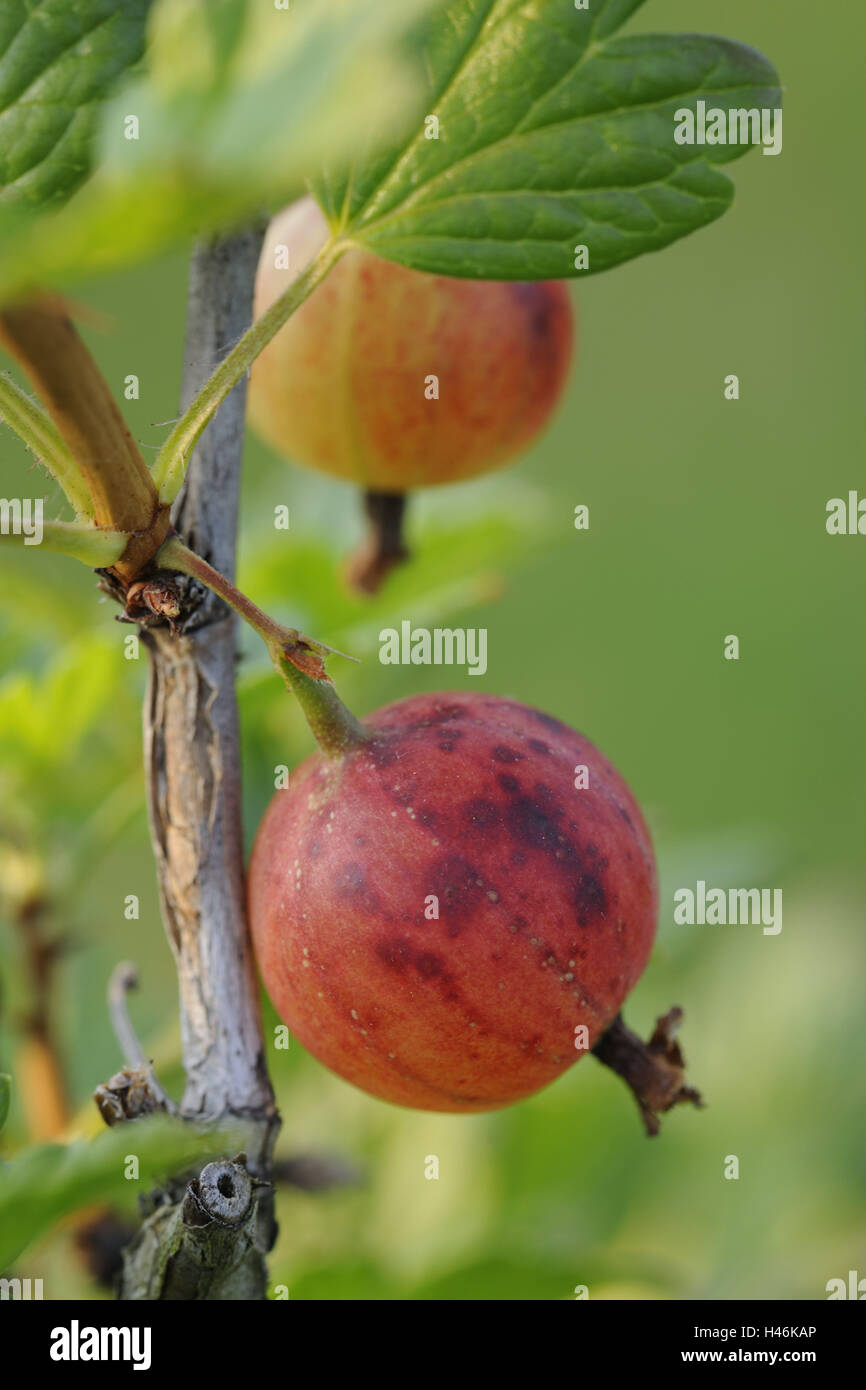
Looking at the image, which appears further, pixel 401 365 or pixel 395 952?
pixel 401 365

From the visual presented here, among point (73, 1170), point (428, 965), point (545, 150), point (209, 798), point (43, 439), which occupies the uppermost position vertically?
point (545, 150)

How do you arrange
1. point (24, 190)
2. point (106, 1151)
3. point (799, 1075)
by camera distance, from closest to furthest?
point (106, 1151), point (24, 190), point (799, 1075)

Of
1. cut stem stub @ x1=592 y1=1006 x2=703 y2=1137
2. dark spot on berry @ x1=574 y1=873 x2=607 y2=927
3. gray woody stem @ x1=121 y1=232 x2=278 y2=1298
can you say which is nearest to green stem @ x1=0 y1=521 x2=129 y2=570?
gray woody stem @ x1=121 y1=232 x2=278 y2=1298

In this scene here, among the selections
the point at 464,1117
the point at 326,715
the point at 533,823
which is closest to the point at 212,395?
the point at 326,715

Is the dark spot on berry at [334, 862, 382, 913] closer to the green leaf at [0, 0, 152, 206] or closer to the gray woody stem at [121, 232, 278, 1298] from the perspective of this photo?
the gray woody stem at [121, 232, 278, 1298]

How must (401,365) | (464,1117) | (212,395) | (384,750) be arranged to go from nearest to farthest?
(212,395) → (384,750) → (401,365) → (464,1117)

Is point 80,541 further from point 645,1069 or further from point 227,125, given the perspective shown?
point 645,1069
